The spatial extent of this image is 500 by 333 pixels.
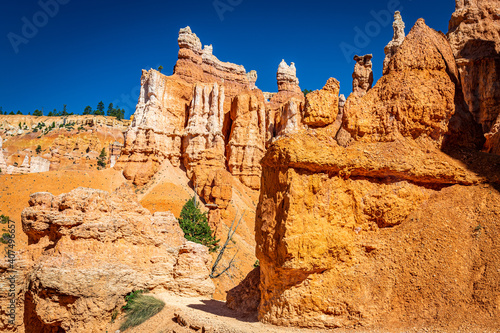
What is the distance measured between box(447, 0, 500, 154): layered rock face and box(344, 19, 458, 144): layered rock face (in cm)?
1314

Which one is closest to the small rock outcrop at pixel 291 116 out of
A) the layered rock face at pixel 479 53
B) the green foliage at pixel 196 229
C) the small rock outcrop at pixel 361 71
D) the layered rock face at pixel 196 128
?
the layered rock face at pixel 196 128

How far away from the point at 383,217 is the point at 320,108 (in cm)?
315

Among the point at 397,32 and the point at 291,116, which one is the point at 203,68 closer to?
the point at 291,116

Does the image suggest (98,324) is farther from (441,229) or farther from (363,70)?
(363,70)

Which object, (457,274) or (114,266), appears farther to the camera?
(114,266)

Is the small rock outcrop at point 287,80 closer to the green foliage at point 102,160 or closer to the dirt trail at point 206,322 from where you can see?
the green foliage at point 102,160

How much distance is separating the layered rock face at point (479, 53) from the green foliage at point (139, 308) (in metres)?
18.8

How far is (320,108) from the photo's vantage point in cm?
989

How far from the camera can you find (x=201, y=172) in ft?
145

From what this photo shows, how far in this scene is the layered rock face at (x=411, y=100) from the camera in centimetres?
949

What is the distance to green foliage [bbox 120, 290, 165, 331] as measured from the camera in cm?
1219

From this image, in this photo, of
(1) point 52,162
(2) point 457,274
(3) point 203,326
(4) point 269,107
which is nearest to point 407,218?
(2) point 457,274

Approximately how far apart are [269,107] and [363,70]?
2482 centimetres

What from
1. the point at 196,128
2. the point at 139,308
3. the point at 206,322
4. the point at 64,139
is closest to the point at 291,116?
the point at 196,128
